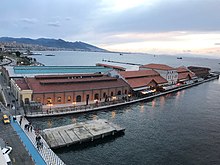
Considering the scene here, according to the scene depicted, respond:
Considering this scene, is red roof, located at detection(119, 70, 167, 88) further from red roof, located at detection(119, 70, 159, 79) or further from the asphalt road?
the asphalt road

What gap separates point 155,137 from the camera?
156 feet

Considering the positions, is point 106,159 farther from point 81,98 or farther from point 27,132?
point 81,98

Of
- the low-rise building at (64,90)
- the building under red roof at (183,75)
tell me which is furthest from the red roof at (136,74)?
the building under red roof at (183,75)

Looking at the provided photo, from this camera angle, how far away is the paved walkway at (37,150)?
32763 mm

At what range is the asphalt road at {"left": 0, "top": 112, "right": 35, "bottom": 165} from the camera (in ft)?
102

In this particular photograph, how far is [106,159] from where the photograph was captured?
124 feet

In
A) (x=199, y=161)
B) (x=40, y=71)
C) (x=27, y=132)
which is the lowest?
(x=199, y=161)

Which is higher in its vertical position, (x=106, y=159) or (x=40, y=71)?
(x=40, y=71)

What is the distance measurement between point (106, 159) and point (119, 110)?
93.5 feet

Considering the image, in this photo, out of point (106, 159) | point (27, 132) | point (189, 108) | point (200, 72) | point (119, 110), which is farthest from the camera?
point (200, 72)

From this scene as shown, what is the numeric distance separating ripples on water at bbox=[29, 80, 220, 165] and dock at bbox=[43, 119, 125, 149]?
124 cm

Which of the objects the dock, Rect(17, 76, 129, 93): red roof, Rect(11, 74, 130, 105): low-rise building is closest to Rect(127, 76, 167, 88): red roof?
Rect(11, 74, 130, 105): low-rise building

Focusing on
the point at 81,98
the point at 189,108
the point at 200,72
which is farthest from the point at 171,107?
the point at 200,72

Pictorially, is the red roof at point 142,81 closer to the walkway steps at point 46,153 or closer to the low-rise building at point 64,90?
the low-rise building at point 64,90
